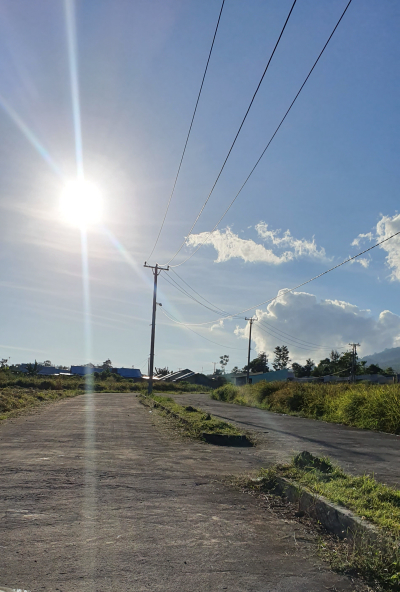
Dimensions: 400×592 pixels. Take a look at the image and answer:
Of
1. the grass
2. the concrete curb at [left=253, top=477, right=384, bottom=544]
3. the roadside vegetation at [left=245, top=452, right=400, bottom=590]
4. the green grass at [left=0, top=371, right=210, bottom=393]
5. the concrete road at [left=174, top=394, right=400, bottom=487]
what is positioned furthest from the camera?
the green grass at [left=0, top=371, right=210, bottom=393]

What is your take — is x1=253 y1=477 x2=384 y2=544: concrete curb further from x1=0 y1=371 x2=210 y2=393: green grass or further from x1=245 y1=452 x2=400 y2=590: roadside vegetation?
x1=0 y1=371 x2=210 y2=393: green grass

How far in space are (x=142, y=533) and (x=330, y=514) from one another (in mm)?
1928

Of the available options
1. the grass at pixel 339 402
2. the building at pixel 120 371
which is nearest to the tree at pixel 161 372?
the building at pixel 120 371

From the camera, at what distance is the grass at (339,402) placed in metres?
16.8

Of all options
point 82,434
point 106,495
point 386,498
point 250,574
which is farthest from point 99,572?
point 82,434

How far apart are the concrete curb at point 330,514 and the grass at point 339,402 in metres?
11.1

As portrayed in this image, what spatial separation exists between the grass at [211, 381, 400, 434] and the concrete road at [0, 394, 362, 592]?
10258mm

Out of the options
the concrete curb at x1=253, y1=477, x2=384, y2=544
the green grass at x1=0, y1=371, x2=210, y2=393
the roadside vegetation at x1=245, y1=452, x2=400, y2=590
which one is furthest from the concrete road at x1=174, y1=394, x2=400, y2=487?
the green grass at x1=0, y1=371, x2=210, y2=393

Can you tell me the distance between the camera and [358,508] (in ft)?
15.5

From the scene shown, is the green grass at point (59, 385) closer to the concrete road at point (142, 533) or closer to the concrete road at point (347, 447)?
the concrete road at point (347, 447)

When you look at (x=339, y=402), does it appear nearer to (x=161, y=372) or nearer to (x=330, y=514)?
(x=330, y=514)

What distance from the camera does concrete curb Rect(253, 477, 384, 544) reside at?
412cm

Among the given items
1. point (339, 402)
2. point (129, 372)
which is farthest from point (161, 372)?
point (339, 402)

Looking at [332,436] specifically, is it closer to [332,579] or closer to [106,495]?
[106,495]
